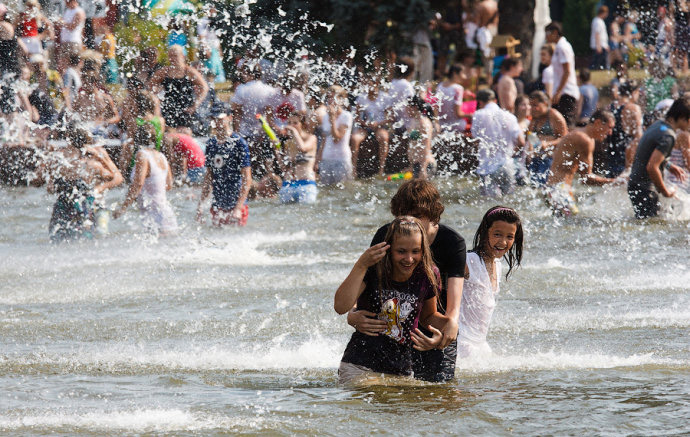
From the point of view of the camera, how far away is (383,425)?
5.33 metres

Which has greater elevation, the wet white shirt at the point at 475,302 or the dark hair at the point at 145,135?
the dark hair at the point at 145,135

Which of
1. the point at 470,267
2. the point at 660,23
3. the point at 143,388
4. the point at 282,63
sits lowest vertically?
the point at 143,388

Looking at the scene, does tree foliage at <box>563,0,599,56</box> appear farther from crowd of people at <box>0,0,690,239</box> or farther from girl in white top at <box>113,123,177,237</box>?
girl in white top at <box>113,123,177,237</box>

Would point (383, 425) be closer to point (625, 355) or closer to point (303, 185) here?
point (625, 355)

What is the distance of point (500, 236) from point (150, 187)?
6.17 meters

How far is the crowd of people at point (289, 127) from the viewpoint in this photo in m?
11.9

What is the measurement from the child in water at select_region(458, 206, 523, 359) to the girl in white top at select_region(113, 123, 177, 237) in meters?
5.83

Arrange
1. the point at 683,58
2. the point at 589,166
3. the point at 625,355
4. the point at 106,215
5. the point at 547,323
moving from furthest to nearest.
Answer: the point at 683,58, the point at 589,166, the point at 106,215, the point at 547,323, the point at 625,355

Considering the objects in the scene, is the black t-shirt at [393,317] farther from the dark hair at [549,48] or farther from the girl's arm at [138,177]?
the dark hair at [549,48]

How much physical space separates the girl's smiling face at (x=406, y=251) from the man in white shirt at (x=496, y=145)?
9.99 meters

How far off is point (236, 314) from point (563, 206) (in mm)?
5939

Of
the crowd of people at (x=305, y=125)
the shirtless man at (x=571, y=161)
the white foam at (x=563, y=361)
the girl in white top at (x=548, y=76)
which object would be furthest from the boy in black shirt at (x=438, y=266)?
the girl in white top at (x=548, y=76)

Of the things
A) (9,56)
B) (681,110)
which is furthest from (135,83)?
(681,110)

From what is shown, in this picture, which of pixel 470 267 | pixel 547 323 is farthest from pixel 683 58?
pixel 470 267
